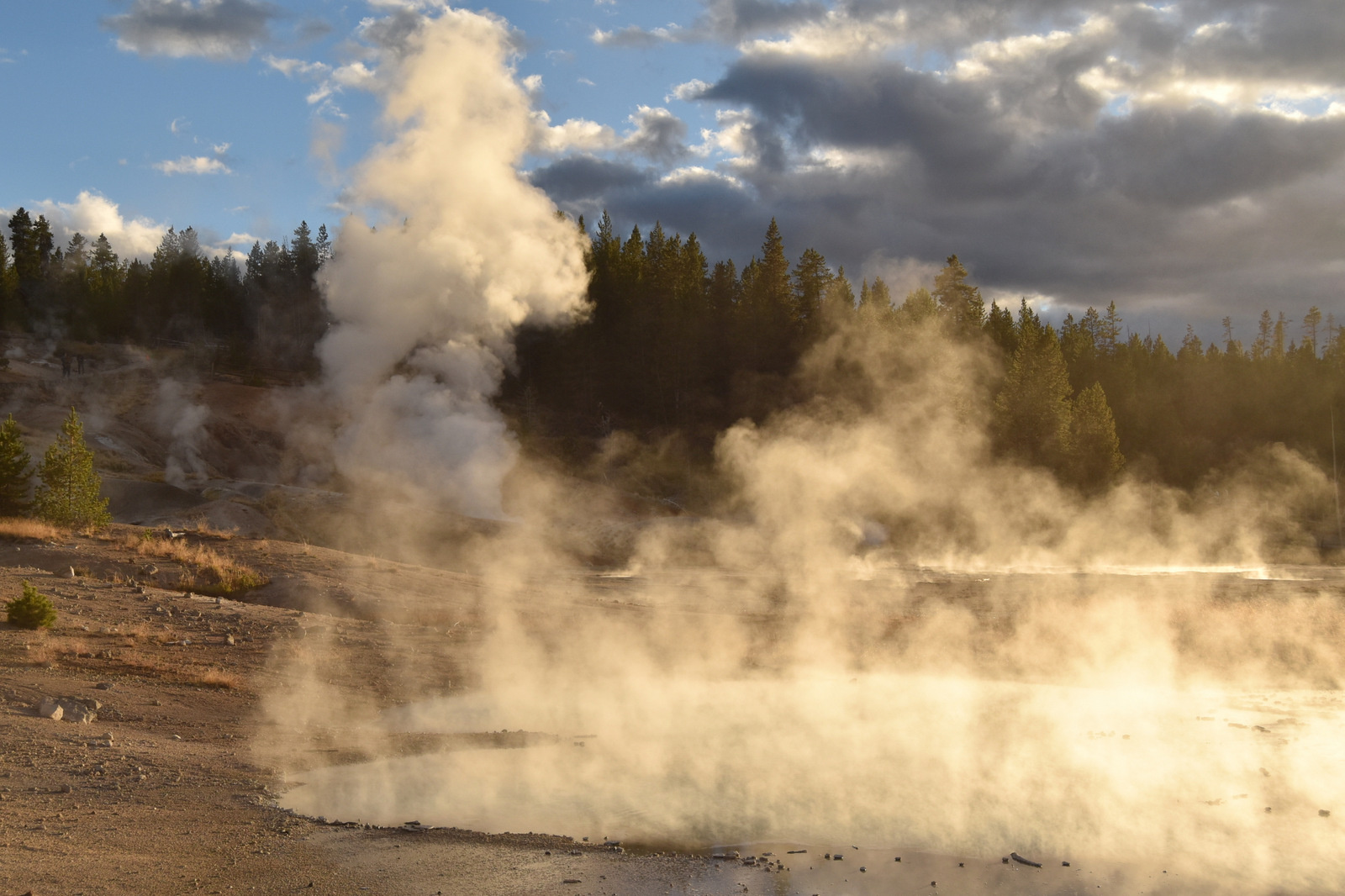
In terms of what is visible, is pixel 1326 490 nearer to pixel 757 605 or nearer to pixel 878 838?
pixel 757 605

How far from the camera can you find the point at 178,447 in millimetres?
44969

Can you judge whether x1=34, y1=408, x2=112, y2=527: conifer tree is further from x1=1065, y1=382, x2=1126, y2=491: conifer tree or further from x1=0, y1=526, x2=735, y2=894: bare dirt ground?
x1=1065, y1=382, x2=1126, y2=491: conifer tree

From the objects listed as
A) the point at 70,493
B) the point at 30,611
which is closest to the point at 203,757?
the point at 30,611

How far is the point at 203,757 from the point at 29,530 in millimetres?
15357

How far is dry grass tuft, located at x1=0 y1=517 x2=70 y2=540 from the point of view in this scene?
20938mm

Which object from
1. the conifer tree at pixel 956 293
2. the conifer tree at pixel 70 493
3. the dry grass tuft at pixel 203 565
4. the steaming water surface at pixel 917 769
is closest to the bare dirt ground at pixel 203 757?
the steaming water surface at pixel 917 769

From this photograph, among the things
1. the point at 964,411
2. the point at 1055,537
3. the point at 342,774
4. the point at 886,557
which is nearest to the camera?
the point at 342,774

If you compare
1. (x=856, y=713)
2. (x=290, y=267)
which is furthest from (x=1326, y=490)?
(x=290, y=267)

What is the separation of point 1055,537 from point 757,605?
16069 millimetres

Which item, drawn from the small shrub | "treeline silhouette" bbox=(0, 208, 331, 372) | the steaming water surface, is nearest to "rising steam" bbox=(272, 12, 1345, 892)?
the steaming water surface

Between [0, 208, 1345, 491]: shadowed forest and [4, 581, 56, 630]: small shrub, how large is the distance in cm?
3635

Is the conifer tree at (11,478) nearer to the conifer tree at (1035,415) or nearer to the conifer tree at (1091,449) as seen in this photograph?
the conifer tree at (1035,415)

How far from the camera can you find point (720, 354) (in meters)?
62.7

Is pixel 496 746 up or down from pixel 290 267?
down
